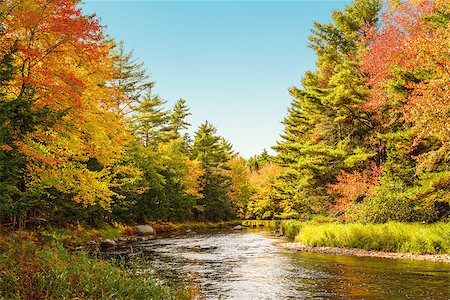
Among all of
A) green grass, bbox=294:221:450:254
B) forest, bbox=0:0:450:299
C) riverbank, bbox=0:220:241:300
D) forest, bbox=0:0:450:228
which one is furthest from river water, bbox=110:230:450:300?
forest, bbox=0:0:450:228

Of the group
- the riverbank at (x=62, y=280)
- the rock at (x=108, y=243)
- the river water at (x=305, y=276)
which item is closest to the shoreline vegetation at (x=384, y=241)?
the river water at (x=305, y=276)

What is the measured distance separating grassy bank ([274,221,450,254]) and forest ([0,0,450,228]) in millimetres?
1332

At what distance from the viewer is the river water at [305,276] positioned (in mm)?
10938

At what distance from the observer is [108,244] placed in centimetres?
2527

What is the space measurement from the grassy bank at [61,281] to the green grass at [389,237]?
41.7 feet

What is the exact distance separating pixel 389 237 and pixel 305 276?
7819mm

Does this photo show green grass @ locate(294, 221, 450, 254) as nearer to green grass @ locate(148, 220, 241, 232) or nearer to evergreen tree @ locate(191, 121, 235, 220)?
green grass @ locate(148, 220, 241, 232)

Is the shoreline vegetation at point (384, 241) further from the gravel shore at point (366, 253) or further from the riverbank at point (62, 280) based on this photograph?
the riverbank at point (62, 280)

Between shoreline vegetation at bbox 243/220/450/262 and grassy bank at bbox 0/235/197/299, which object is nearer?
grassy bank at bbox 0/235/197/299

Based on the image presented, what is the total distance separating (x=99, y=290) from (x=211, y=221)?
48439mm

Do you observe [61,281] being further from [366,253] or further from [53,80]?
[366,253]

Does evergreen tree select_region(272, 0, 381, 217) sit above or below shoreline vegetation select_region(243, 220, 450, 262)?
above

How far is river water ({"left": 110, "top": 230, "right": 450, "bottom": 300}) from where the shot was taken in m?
10.9

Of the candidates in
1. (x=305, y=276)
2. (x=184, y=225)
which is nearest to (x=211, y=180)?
(x=184, y=225)
